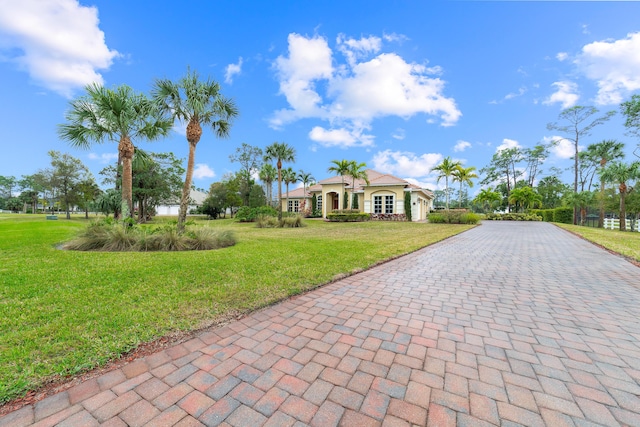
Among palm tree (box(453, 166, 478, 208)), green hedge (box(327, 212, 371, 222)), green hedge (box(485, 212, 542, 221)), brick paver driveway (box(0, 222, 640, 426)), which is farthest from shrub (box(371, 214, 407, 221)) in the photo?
brick paver driveway (box(0, 222, 640, 426))

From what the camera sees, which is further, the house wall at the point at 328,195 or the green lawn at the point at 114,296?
the house wall at the point at 328,195

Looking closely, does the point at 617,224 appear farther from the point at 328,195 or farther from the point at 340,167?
the point at 328,195

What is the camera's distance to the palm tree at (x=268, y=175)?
30625 millimetres

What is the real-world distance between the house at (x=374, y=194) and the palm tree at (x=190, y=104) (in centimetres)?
1706

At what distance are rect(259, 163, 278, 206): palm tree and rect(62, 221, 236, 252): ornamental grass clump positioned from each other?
2303 centimetres

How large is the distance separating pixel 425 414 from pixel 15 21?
13.2 meters

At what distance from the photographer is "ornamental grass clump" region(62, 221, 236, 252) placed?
7.37 m

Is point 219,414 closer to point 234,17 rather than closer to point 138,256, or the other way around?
point 138,256

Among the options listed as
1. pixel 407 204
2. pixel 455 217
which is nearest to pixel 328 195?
pixel 407 204

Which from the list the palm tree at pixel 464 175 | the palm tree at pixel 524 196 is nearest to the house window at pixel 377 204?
the palm tree at pixel 464 175

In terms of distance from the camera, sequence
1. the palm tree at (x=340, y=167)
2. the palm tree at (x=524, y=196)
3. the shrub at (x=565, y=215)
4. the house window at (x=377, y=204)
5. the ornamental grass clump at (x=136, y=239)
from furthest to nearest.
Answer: the palm tree at (x=524, y=196) < the shrub at (x=565, y=215) < the house window at (x=377, y=204) < the palm tree at (x=340, y=167) < the ornamental grass clump at (x=136, y=239)

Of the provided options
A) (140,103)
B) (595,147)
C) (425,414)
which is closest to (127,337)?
(425,414)

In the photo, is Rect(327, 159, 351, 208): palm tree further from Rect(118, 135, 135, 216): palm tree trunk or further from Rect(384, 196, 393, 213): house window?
Rect(118, 135, 135, 216): palm tree trunk

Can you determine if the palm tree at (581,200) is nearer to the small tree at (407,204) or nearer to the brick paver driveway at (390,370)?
the small tree at (407,204)
